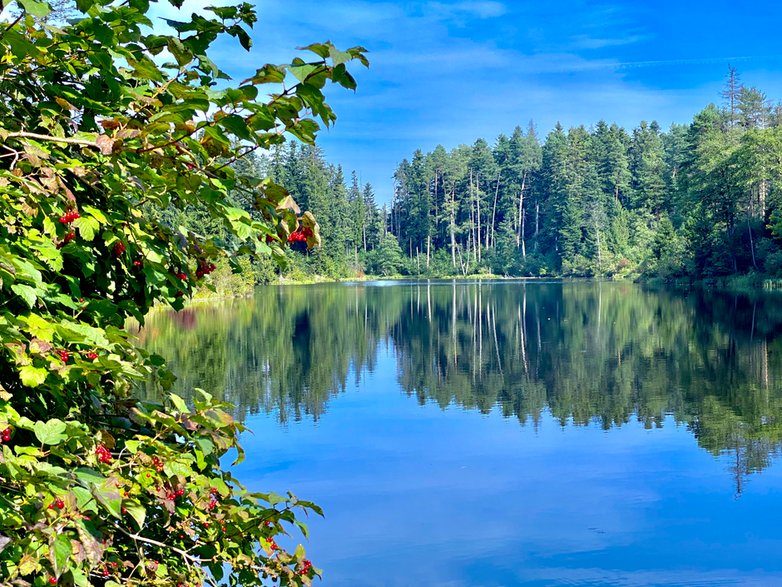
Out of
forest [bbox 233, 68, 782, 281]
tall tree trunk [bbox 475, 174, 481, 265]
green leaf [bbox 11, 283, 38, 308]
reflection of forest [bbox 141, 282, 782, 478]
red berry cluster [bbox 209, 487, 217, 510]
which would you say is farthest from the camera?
tall tree trunk [bbox 475, 174, 481, 265]

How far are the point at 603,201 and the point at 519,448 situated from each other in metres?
90.7

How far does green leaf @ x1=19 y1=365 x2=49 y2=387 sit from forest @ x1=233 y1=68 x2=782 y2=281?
202 feet

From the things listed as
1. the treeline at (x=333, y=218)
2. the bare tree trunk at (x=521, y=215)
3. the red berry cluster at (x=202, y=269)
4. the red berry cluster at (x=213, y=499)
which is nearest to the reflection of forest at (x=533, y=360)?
the red berry cluster at (x=213, y=499)

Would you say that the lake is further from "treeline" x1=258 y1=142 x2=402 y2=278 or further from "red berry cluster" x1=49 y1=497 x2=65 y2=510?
"treeline" x1=258 y1=142 x2=402 y2=278

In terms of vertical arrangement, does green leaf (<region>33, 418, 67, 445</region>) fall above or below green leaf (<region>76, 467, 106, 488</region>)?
above

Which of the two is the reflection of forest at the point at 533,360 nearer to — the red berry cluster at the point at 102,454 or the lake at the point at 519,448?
the lake at the point at 519,448

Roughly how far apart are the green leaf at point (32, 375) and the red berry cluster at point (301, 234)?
101 cm

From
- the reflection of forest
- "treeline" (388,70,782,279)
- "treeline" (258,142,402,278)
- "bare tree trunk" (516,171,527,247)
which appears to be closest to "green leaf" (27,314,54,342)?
the reflection of forest

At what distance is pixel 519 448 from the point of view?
12469mm

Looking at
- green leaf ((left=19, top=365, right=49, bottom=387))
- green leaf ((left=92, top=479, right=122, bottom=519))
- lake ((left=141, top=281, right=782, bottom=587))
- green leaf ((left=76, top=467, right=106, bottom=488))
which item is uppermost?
green leaf ((left=19, top=365, right=49, bottom=387))

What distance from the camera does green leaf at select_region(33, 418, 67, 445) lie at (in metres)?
2.09

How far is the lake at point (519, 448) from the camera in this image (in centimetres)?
820

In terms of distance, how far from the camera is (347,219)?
108m

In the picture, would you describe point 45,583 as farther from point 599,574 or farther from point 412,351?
point 412,351
